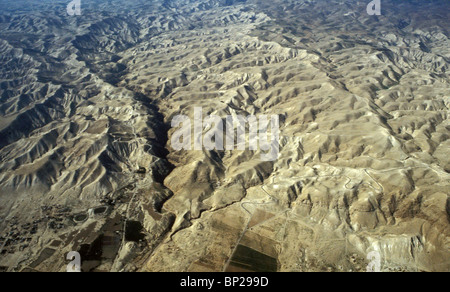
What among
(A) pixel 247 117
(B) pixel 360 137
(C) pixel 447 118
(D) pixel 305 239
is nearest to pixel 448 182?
(B) pixel 360 137

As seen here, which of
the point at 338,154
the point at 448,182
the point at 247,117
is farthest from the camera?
the point at 247,117

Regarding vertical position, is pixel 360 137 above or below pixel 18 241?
below

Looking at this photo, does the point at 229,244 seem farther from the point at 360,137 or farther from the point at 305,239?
the point at 360,137

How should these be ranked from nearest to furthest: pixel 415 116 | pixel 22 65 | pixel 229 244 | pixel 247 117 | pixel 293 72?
pixel 229 244 < pixel 415 116 < pixel 247 117 < pixel 293 72 < pixel 22 65

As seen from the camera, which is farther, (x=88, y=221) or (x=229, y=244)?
(x=88, y=221)

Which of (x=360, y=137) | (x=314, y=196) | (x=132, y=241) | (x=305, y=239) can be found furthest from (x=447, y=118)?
(x=132, y=241)

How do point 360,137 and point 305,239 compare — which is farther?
point 360,137
